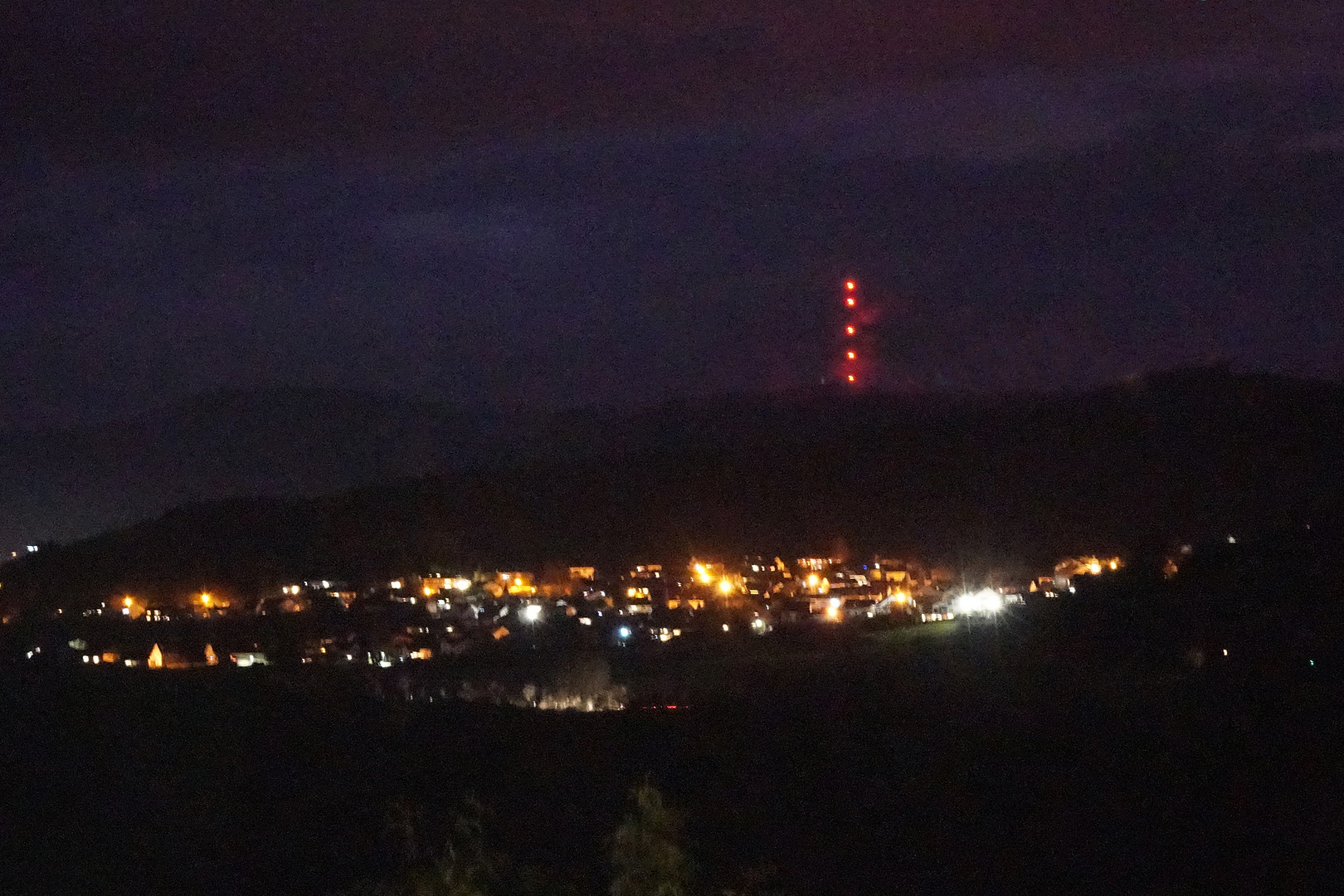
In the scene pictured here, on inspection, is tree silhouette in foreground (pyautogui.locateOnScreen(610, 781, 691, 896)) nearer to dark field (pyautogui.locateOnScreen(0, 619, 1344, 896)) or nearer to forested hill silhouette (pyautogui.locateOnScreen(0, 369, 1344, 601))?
dark field (pyautogui.locateOnScreen(0, 619, 1344, 896))

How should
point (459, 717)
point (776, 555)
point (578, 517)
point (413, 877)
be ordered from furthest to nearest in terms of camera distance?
point (578, 517)
point (776, 555)
point (459, 717)
point (413, 877)

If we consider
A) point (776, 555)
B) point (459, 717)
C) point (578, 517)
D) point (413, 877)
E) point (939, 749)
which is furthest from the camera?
point (578, 517)

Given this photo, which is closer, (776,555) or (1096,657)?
(1096,657)

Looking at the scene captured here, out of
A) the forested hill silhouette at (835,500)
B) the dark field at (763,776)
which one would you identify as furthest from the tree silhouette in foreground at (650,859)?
the forested hill silhouette at (835,500)

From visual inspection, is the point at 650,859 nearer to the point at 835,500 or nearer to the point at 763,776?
the point at 763,776

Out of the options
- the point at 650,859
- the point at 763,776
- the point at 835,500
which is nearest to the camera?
the point at 650,859

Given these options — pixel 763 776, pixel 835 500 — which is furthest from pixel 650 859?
pixel 835 500

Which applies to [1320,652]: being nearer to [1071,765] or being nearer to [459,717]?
[1071,765]

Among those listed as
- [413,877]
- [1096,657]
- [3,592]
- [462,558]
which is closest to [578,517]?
[462,558]

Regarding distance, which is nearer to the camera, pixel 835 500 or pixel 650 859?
pixel 650 859
